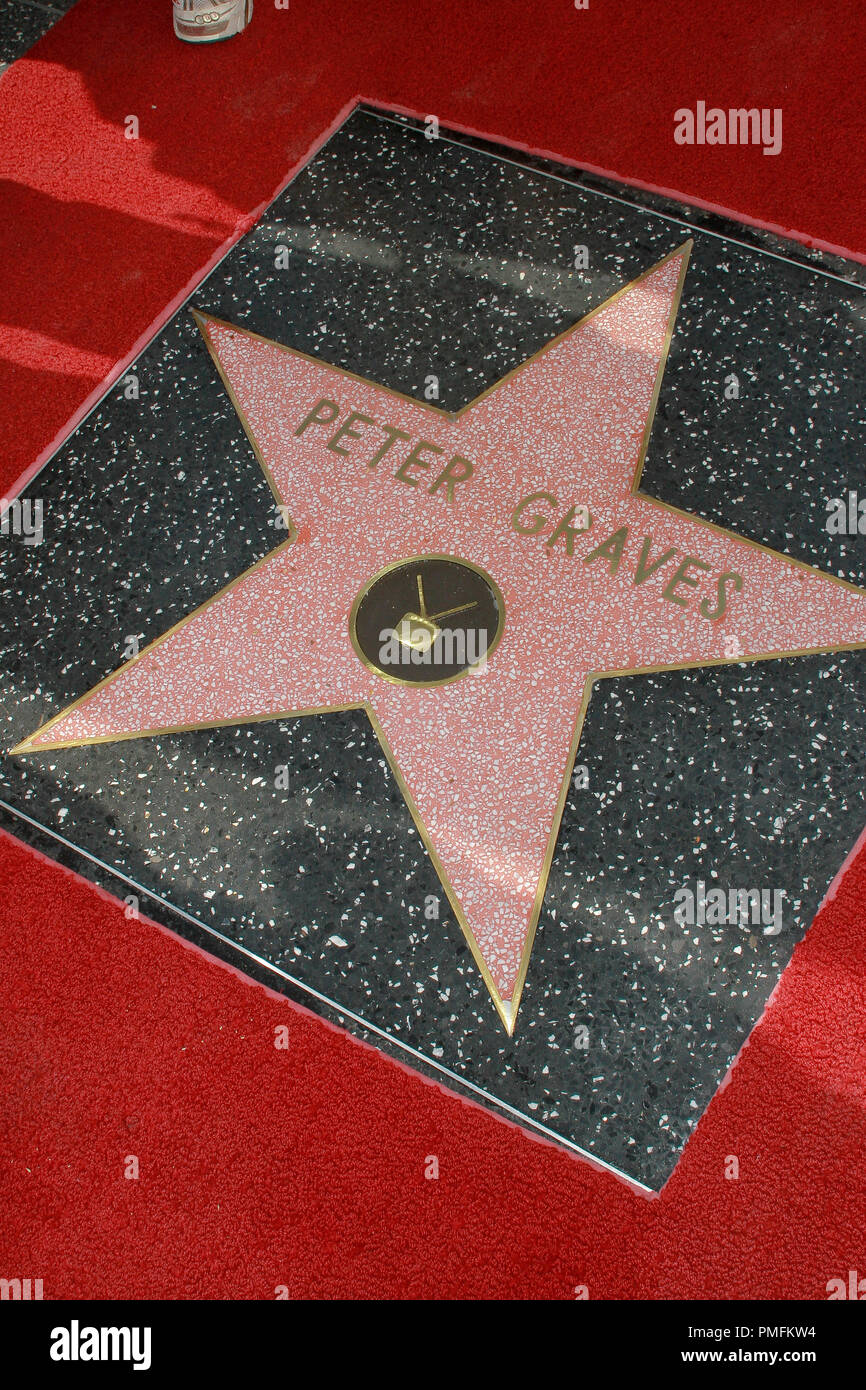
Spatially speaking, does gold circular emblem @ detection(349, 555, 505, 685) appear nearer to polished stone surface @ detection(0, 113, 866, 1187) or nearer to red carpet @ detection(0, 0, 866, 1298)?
polished stone surface @ detection(0, 113, 866, 1187)

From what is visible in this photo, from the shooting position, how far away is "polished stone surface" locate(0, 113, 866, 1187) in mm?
2066

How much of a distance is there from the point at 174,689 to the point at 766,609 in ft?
4.24

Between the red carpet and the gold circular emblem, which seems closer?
the red carpet

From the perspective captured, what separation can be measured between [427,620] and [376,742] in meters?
0.31

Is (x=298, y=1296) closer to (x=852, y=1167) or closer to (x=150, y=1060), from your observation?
(x=150, y=1060)

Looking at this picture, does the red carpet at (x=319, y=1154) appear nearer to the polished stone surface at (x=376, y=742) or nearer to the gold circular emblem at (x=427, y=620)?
the polished stone surface at (x=376, y=742)

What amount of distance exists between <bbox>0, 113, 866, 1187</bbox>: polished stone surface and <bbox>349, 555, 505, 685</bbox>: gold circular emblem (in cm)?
17

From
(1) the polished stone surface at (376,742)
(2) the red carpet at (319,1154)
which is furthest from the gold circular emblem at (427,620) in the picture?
(2) the red carpet at (319,1154)

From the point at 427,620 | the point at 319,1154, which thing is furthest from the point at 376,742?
the point at 319,1154

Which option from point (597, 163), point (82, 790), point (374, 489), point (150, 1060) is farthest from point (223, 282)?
point (150, 1060)

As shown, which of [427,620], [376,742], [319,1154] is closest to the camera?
[319,1154]

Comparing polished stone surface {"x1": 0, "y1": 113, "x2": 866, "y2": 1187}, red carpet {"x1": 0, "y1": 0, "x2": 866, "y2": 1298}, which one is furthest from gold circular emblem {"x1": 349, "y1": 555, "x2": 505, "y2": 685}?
red carpet {"x1": 0, "y1": 0, "x2": 866, "y2": 1298}

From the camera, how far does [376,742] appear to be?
2.35m

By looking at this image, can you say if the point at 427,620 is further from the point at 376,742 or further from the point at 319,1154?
the point at 319,1154
